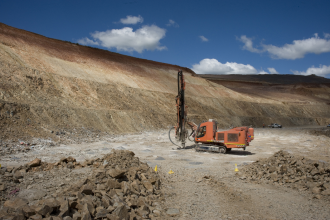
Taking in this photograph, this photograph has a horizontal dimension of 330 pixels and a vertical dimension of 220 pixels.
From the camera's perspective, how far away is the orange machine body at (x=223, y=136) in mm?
14547

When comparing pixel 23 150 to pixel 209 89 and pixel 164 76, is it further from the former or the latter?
pixel 209 89

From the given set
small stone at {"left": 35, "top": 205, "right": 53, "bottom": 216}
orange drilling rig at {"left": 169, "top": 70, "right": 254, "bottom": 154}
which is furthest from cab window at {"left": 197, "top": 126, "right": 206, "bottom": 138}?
small stone at {"left": 35, "top": 205, "right": 53, "bottom": 216}

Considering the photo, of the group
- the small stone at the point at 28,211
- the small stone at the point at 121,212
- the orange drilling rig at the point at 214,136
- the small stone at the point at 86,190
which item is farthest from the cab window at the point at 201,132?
the small stone at the point at 28,211

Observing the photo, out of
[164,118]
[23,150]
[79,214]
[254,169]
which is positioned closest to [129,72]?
[164,118]

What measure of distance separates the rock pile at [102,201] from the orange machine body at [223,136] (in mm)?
7612

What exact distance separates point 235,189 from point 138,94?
29090 millimetres

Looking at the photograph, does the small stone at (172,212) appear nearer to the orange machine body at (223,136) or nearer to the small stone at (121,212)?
the small stone at (121,212)

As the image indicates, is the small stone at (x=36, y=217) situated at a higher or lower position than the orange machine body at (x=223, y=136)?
lower

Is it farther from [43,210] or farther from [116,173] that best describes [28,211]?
[116,173]

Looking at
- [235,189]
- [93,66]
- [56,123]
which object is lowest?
[235,189]

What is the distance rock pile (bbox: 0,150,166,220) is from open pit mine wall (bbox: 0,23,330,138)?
12.0 metres

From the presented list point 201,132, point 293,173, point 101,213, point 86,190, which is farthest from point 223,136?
point 101,213

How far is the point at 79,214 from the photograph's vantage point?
190 inches

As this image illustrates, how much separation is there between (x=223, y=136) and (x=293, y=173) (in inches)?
252
